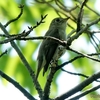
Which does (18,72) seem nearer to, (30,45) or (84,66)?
(30,45)

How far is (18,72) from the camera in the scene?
196 inches

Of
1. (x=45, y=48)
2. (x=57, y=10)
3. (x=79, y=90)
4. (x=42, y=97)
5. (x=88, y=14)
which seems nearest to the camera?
(x=79, y=90)

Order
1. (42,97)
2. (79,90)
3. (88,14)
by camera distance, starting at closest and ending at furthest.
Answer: (79,90) → (42,97) → (88,14)

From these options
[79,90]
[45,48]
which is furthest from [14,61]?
[79,90]

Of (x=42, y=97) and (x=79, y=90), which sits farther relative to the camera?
(x=42, y=97)

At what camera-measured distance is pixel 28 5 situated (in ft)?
15.9

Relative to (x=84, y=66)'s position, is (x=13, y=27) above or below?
above

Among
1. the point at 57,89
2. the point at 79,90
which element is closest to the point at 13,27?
the point at 57,89

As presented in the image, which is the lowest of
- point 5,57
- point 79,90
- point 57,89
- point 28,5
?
point 57,89

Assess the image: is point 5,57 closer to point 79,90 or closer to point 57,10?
point 57,10

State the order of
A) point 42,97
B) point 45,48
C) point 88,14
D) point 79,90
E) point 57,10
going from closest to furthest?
point 79,90 < point 42,97 < point 88,14 < point 57,10 < point 45,48

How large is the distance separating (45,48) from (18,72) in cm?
85

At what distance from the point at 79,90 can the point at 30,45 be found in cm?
187

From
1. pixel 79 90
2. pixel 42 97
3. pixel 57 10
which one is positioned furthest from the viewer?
pixel 57 10
